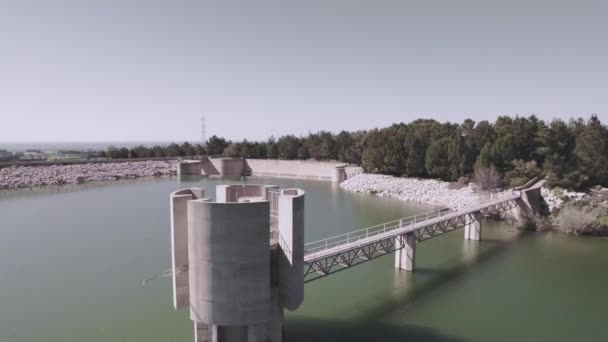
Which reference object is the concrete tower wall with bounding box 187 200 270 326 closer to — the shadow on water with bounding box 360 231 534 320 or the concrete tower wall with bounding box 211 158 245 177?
the shadow on water with bounding box 360 231 534 320

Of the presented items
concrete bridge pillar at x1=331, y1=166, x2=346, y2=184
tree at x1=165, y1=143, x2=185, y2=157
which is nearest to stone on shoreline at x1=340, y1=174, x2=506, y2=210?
concrete bridge pillar at x1=331, y1=166, x2=346, y2=184

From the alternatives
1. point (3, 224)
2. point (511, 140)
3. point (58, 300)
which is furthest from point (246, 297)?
point (511, 140)

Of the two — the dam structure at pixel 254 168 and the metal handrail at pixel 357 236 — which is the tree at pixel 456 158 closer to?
the metal handrail at pixel 357 236

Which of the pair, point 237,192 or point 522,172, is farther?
point 522,172

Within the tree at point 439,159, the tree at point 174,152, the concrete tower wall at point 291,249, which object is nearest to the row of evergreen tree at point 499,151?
the tree at point 439,159

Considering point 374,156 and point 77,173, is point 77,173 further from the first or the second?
point 374,156

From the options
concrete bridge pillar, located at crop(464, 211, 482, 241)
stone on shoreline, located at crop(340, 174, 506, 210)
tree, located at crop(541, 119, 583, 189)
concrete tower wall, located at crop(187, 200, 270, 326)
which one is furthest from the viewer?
stone on shoreline, located at crop(340, 174, 506, 210)

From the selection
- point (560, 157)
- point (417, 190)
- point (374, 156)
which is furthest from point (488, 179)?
point (374, 156)
